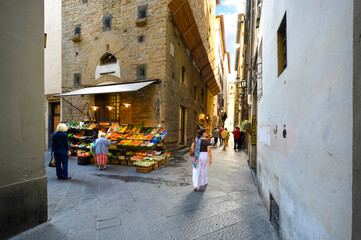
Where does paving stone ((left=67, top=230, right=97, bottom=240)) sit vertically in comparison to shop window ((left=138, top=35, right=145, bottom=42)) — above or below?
below

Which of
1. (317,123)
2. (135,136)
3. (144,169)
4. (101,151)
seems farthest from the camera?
(135,136)

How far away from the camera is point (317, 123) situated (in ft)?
5.25

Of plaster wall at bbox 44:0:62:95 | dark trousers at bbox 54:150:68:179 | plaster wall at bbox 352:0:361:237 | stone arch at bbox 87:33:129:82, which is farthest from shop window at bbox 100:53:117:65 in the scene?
plaster wall at bbox 352:0:361:237

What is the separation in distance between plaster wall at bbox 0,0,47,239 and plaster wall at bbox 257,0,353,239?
12.9 feet

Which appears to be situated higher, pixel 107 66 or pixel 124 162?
pixel 107 66

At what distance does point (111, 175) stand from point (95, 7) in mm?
9870

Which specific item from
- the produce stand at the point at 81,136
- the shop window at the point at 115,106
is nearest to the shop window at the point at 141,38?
the shop window at the point at 115,106

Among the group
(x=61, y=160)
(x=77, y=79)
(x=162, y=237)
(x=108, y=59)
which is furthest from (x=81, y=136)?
(x=162, y=237)

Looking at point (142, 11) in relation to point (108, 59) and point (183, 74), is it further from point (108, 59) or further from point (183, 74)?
point (183, 74)

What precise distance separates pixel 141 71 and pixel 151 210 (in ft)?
24.2

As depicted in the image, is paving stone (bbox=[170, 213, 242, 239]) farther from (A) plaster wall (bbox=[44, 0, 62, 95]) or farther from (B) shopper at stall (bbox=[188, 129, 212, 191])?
(A) plaster wall (bbox=[44, 0, 62, 95])

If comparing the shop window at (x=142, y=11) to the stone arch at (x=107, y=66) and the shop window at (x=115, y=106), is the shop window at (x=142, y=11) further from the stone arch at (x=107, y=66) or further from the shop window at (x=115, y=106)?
the shop window at (x=115, y=106)

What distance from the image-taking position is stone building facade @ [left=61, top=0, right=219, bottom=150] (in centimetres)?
897

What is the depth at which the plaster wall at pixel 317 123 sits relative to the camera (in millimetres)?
1199
